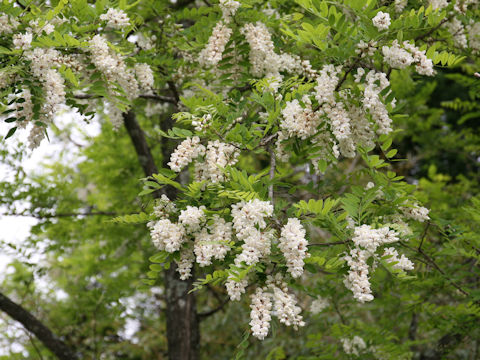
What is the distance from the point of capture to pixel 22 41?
255 cm

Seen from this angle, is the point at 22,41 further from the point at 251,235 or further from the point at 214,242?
the point at 251,235

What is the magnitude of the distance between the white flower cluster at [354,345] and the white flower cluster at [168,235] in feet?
7.80

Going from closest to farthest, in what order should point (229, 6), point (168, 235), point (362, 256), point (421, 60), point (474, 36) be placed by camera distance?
point (362, 256) → point (168, 235) → point (421, 60) → point (229, 6) → point (474, 36)

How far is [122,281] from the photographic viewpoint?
18.4ft

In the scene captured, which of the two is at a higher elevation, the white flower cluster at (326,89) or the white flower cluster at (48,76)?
the white flower cluster at (326,89)

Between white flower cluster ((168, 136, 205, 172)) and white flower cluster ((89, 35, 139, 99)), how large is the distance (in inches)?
28.6

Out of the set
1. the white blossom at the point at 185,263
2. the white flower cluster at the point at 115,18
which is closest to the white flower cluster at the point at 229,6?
the white flower cluster at the point at 115,18

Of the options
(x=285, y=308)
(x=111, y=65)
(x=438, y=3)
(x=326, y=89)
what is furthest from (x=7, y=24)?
(x=438, y=3)

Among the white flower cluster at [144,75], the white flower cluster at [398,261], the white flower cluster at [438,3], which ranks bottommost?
the white flower cluster at [398,261]

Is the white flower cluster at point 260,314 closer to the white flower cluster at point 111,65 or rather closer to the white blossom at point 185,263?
the white blossom at point 185,263

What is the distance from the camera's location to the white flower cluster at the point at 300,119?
2439mm

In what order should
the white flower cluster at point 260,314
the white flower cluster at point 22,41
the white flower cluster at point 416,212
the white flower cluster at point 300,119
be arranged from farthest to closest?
1. the white flower cluster at point 416,212
2. the white flower cluster at point 22,41
3. the white flower cluster at point 300,119
4. the white flower cluster at point 260,314

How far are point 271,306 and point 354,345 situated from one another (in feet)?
7.48

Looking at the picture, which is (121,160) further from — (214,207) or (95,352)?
(214,207)
